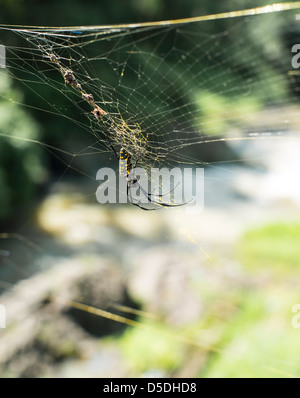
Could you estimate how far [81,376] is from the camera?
2.99 m

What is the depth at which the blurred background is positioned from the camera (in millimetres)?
2969

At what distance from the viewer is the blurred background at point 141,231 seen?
117 inches

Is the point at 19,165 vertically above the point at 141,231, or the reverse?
the point at 19,165

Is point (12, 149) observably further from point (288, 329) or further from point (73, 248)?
point (288, 329)

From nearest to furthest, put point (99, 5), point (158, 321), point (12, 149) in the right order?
point (158, 321) < point (12, 149) < point (99, 5)

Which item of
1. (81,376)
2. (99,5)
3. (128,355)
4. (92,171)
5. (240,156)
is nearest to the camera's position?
(81,376)

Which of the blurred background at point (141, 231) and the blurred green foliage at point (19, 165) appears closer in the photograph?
the blurred background at point (141, 231)

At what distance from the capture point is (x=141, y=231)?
20.7 ft

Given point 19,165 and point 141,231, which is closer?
point 19,165

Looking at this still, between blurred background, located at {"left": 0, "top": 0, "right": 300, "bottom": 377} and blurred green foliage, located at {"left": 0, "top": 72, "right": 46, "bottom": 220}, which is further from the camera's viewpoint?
blurred green foliage, located at {"left": 0, "top": 72, "right": 46, "bottom": 220}

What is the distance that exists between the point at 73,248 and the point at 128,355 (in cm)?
281

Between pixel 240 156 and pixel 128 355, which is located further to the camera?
pixel 240 156

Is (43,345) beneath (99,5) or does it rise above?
beneath

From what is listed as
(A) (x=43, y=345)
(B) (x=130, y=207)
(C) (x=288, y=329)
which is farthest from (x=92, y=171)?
Result: (C) (x=288, y=329)
